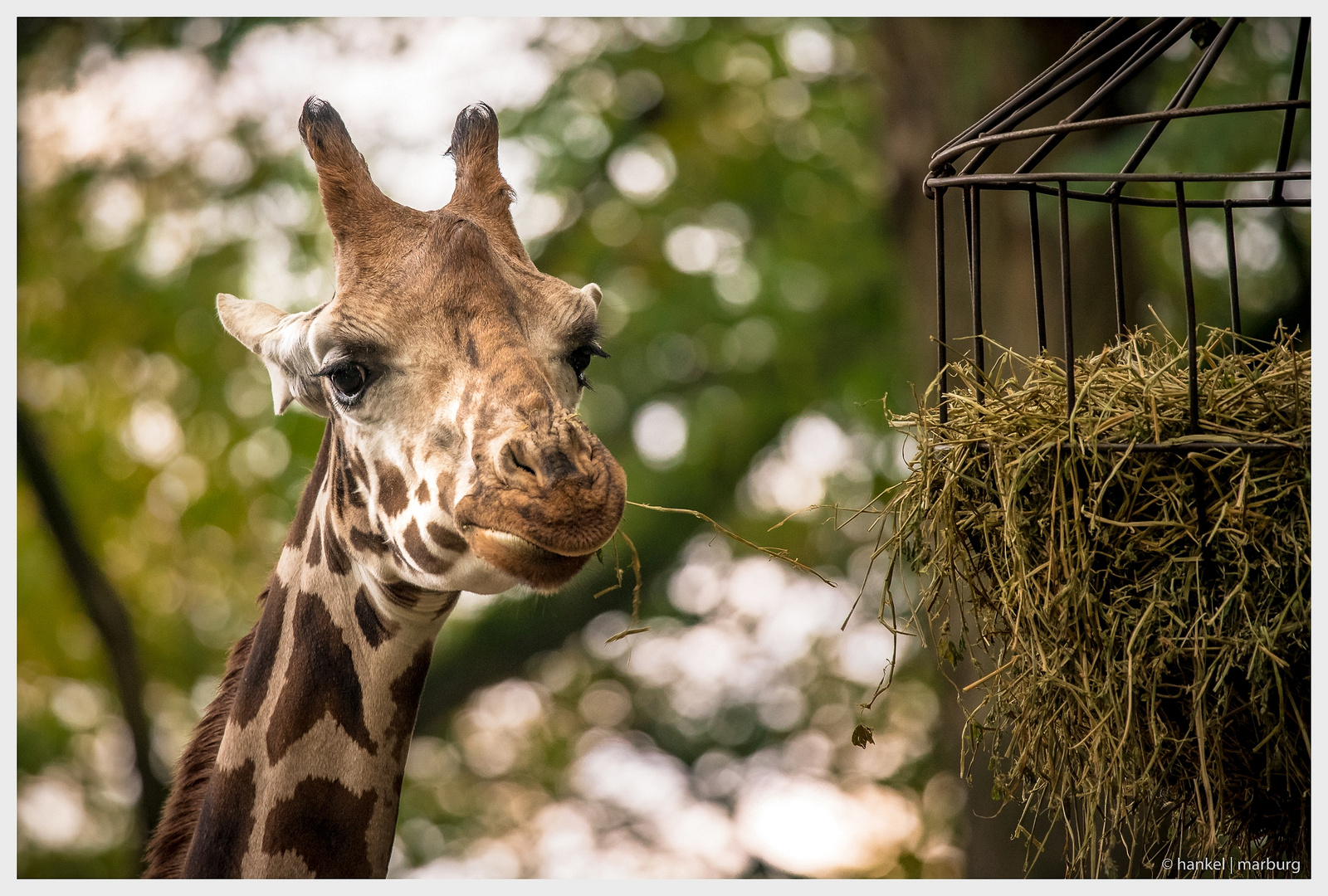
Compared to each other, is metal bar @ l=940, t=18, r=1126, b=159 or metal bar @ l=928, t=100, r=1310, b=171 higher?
metal bar @ l=940, t=18, r=1126, b=159

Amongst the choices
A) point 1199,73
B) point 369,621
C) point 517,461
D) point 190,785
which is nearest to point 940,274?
point 1199,73

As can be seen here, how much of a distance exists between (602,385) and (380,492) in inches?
218

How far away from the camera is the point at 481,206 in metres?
2.39

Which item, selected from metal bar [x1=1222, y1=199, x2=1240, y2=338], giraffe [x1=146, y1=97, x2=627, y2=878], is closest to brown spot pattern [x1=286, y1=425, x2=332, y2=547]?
giraffe [x1=146, y1=97, x2=627, y2=878]

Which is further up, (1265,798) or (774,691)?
(1265,798)

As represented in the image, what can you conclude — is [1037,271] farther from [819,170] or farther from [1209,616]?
[819,170]

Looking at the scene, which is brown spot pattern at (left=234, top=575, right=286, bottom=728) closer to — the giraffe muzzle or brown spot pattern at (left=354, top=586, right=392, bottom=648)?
brown spot pattern at (left=354, top=586, right=392, bottom=648)

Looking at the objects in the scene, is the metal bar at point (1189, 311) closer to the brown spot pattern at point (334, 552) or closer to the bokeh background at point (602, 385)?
the brown spot pattern at point (334, 552)

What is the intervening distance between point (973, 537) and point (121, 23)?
6.70 m

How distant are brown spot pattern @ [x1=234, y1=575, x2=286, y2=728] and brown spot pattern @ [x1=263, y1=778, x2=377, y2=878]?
0.78 feet

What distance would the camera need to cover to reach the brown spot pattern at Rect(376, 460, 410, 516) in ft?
6.93

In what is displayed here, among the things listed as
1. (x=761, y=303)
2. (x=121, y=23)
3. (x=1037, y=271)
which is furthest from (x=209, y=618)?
(x=1037, y=271)

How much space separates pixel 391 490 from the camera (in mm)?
2146

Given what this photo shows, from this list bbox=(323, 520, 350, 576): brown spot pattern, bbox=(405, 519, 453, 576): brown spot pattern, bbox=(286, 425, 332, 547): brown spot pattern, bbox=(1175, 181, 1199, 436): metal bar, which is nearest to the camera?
bbox=(1175, 181, 1199, 436): metal bar
